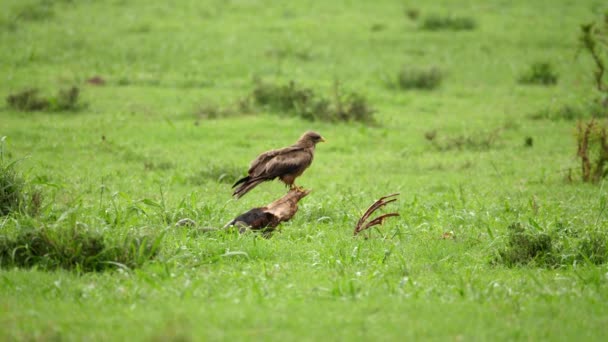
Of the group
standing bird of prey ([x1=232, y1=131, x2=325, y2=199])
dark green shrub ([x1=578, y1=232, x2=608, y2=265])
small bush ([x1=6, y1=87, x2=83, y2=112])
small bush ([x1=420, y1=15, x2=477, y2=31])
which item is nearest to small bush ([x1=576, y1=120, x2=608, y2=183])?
dark green shrub ([x1=578, y1=232, x2=608, y2=265])

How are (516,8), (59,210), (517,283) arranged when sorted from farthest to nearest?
(516,8), (59,210), (517,283)

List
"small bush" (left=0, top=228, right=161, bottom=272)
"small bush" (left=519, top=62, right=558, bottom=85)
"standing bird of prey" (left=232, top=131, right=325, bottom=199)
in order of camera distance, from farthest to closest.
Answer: "small bush" (left=519, top=62, right=558, bottom=85) → "standing bird of prey" (left=232, top=131, right=325, bottom=199) → "small bush" (left=0, top=228, right=161, bottom=272)

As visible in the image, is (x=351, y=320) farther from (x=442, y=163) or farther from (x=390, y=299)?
(x=442, y=163)

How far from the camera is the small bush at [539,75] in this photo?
19.2 m

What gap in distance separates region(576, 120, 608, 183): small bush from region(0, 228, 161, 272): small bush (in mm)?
6766

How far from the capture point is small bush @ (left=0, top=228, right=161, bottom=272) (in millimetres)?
6641

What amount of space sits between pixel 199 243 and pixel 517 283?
2.80 meters

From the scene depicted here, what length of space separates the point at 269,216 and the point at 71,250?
219cm

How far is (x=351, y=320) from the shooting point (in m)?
5.51

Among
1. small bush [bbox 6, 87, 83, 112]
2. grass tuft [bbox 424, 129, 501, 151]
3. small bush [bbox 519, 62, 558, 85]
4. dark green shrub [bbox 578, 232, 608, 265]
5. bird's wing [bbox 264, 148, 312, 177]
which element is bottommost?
grass tuft [bbox 424, 129, 501, 151]

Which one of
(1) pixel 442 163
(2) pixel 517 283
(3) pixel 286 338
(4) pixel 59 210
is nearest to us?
(3) pixel 286 338

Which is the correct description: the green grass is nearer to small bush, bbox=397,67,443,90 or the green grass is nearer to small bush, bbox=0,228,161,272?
small bush, bbox=0,228,161,272

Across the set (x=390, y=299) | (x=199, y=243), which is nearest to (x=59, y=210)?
(x=199, y=243)

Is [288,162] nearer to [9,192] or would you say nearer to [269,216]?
[269,216]
